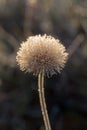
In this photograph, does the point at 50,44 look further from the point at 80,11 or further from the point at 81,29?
the point at 81,29

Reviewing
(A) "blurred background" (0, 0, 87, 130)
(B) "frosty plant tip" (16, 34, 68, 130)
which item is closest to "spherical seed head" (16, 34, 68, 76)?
(B) "frosty plant tip" (16, 34, 68, 130)

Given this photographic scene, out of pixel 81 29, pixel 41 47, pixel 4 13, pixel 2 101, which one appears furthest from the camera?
pixel 4 13

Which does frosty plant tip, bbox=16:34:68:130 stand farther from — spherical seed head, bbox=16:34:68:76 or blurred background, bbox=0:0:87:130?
blurred background, bbox=0:0:87:130

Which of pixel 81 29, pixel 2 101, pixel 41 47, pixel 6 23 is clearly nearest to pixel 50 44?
pixel 41 47

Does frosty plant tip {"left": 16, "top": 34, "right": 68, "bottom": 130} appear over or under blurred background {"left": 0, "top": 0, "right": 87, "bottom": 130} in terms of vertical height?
under

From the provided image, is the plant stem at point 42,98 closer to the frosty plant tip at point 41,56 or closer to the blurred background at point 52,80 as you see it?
the frosty plant tip at point 41,56

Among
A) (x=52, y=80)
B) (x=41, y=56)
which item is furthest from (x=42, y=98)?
(x=52, y=80)
